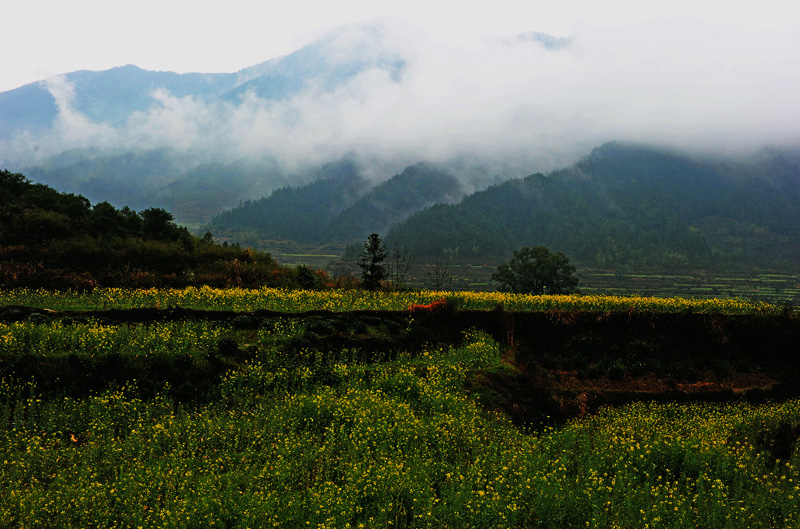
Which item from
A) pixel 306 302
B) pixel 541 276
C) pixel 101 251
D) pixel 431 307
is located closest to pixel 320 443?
pixel 431 307

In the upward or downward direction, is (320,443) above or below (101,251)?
below

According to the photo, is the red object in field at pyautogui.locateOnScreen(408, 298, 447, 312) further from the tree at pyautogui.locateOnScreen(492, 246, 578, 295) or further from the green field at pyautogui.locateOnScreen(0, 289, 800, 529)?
the tree at pyautogui.locateOnScreen(492, 246, 578, 295)

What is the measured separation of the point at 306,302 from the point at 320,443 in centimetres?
1373

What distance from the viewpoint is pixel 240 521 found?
9.81 metres

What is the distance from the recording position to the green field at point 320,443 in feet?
34.0

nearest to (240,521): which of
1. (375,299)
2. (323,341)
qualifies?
(323,341)

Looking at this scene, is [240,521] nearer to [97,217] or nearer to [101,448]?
[101,448]

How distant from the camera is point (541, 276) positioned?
7769cm

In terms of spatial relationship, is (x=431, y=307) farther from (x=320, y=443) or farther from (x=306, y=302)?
(x=320, y=443)

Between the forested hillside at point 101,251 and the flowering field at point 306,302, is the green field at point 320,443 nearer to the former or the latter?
the flowering field at point 306,302

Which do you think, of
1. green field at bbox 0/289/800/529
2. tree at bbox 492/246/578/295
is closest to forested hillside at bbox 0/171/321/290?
green field at bbox 0/289/800/529

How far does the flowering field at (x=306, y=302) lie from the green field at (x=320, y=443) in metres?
2.15

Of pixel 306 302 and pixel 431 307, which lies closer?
pixel 431 307

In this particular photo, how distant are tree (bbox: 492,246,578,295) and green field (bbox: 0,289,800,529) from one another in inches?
2209
